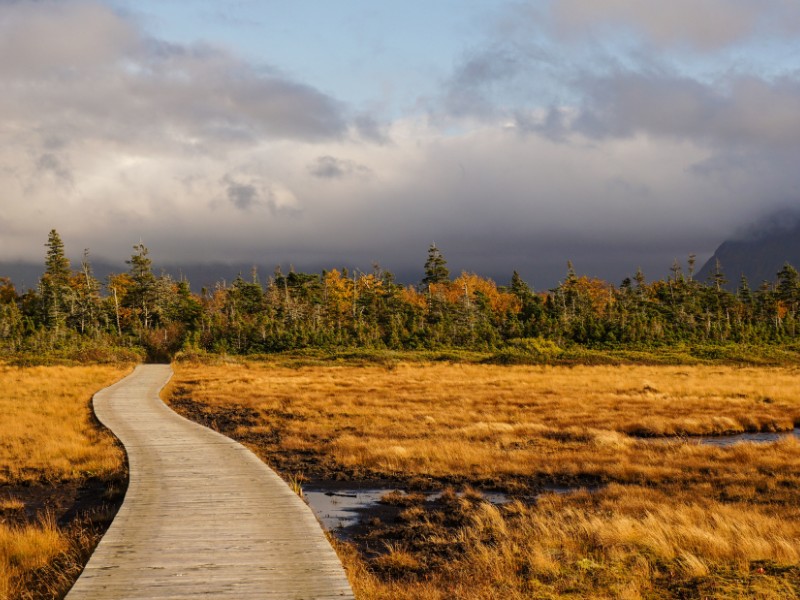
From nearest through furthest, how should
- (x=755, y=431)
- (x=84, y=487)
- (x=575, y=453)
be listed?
1. (x=84, y=487)
2. (x=575, y=453)
3. (x=755, y=431)

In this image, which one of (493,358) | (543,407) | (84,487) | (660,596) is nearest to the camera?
(660,596)

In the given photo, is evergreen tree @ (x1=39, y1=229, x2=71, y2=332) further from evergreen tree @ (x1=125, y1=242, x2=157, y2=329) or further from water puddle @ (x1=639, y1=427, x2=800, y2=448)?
water puddle @ (x1=639, y1=427, x2=800, y2=448)

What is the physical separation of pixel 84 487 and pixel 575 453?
13.7 metres

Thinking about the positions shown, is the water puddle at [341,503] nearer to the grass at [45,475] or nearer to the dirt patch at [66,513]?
the dirt patch at [66,513]

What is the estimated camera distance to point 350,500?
582 inches

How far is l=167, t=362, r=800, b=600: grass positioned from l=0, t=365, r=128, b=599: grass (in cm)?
436

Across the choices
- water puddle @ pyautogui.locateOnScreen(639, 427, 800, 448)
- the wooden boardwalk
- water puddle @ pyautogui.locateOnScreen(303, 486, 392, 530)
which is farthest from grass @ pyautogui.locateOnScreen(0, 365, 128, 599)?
water puddle @ pyautogui.locateOnScreen(639, 427, 800, 448)

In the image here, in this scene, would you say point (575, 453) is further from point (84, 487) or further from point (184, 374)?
point (184, 374)

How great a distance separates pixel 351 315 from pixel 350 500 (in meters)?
74.5

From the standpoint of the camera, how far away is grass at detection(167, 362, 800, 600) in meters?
9.10

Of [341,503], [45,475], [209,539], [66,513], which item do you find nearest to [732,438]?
[341,503]

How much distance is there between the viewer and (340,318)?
87.1 metres

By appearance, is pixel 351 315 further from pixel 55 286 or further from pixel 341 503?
pixel 341 503

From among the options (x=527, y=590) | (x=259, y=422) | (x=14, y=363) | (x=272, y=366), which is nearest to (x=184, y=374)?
(x=272, y=366)
